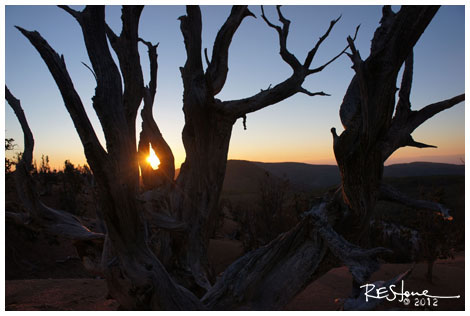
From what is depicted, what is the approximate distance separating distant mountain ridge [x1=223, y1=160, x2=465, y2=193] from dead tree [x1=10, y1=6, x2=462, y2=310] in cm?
5012

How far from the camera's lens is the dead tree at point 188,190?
310cm

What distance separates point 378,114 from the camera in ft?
10.3

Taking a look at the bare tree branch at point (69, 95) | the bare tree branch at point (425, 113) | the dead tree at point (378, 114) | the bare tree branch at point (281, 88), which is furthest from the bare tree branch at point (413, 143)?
the bare tree branch at point (69, 95)

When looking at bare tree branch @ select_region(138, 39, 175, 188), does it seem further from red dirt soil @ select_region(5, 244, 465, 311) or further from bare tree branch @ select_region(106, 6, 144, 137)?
red dirt soil @ select_region(5, 244, 465, 311)

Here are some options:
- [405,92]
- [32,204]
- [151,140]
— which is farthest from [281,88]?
[32,204]

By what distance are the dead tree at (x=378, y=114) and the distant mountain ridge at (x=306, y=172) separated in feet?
170

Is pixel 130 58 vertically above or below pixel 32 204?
above

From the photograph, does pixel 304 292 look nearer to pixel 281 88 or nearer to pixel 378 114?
pixel 281 88

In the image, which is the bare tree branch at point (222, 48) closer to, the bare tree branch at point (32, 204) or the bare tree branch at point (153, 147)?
the bare tree branch at point (153, 147)

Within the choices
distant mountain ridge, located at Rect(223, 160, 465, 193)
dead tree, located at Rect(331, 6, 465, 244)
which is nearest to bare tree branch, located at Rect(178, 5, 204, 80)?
dead tree, located at Rect(331, 6, 465, 244)

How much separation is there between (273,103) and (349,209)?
1.93 m

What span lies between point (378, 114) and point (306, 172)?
304ft

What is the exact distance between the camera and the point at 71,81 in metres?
2.98

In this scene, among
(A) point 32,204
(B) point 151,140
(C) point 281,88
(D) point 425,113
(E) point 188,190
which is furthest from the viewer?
(B) point 151,140
